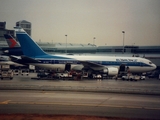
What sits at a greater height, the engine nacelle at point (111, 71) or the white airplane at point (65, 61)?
the white airplane at point (65, 61)

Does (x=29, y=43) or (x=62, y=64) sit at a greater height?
(x=29, y=43)

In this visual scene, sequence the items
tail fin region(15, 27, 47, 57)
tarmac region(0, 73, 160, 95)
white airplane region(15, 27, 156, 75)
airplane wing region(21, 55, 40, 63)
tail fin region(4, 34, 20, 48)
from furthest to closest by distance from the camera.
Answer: tail fin region(4, 34, 20, 48) < tail fin region(15, 27, 47, 57) < white airplane region(15, 27, 156, 75) < airplane wing region(21, 55, 40, 63) < tarmac region(0, 73, 160, 95)

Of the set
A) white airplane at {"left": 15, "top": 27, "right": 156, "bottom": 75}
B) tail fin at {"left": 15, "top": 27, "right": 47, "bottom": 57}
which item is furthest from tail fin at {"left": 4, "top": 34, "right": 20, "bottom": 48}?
tail fin at {"left": 15, "top": 27, "right": 47, "bottom": 57}

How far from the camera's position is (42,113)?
48.1 ft

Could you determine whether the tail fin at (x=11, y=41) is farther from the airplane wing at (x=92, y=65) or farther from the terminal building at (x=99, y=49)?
the airplane wing at (x=92, y=65)

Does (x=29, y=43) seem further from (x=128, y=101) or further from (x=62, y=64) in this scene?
(x=128, y=101)

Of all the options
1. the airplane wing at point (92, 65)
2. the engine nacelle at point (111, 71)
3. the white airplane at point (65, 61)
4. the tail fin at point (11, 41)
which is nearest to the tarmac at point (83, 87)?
the engine nacelle at point (111, 71)

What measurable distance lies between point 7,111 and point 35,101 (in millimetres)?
3254

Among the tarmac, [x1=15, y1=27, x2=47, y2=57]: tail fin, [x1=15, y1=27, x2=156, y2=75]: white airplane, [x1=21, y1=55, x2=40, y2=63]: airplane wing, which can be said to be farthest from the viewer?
[x1=15, y1=27, x2=47, y2=57]: tail fin

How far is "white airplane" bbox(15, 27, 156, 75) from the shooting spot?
134ft

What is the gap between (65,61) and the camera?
1645 inches

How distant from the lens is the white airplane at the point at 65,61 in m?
40.8

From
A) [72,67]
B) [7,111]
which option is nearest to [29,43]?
[72,67]

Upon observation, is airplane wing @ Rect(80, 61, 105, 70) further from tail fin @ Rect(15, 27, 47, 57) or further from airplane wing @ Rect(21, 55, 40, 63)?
airplane wing @ Rect(21, 55, 40, 63)
